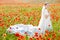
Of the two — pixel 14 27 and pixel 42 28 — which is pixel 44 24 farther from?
pixel 14 27

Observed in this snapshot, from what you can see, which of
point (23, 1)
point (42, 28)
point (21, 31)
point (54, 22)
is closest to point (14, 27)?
point (21, 31)

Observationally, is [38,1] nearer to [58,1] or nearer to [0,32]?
[58,1]

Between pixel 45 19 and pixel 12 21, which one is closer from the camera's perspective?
pixel 45 19

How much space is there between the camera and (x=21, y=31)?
9.01m

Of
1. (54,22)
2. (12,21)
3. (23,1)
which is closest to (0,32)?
(12,21)

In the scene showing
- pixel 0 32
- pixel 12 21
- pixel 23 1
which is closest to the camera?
pixel 0 32

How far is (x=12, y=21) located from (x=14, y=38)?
2.94m

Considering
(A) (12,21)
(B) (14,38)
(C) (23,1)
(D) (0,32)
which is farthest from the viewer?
(C) (23,1)

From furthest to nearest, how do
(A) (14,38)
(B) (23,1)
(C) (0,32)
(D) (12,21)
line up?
(B) (23,1)
(D) (12,21)
(C) (0,32)
(A) (14,38)

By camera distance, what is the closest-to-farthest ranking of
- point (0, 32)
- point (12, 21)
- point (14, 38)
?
point (14, 38) → point (0, 32) → point (12, 21)

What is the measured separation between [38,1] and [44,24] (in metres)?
15.5

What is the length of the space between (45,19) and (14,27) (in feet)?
3.81

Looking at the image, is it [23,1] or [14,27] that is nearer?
[14,27]

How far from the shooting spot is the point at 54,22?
1128 cm
